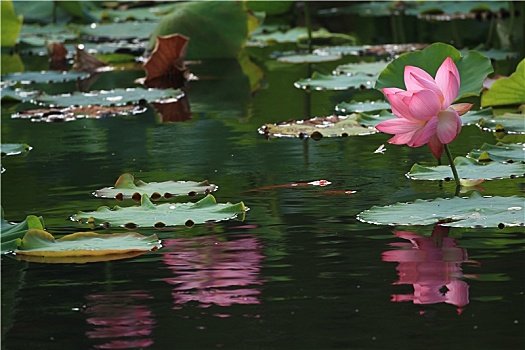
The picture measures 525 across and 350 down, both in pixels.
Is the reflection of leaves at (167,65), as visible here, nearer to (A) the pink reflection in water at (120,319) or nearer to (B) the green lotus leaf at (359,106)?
(B) the green lotus leaf at (359,106)

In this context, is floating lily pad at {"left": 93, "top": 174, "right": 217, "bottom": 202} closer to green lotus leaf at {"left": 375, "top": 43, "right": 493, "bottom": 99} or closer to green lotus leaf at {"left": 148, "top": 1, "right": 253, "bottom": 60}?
green lotus leaf at {"left": 375, "top": 43, "right": 493, "bottom": 99}

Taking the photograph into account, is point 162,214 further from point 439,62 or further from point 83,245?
point 439,62

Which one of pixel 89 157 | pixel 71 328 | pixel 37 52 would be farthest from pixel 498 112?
pixel 37 52

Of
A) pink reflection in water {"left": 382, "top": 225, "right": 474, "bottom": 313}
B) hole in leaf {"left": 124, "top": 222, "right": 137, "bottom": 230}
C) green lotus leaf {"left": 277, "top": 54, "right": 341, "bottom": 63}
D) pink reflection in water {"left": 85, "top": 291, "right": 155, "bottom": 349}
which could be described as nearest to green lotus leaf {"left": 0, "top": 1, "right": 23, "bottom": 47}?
green lotus leaf {"left": 277, "top": 54, "right": 341, "bottom": 63}

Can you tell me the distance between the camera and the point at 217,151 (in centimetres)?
358

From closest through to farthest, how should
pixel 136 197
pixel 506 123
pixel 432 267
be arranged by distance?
pixel 432 267 → pixel 136 197 → pixel 506 123

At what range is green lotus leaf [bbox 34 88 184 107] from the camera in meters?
4.79

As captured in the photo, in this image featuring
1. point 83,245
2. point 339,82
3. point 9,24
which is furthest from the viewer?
point 9,24

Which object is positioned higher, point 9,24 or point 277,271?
point 9,24

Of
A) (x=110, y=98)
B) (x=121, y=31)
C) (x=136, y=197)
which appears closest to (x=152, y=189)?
(x=136, y=197)

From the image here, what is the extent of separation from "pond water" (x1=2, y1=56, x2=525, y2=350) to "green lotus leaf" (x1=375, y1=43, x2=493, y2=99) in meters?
0.24

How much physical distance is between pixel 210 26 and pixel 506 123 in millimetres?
3148

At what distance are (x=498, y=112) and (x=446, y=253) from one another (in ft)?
6.68

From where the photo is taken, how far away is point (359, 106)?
14.1 feet
